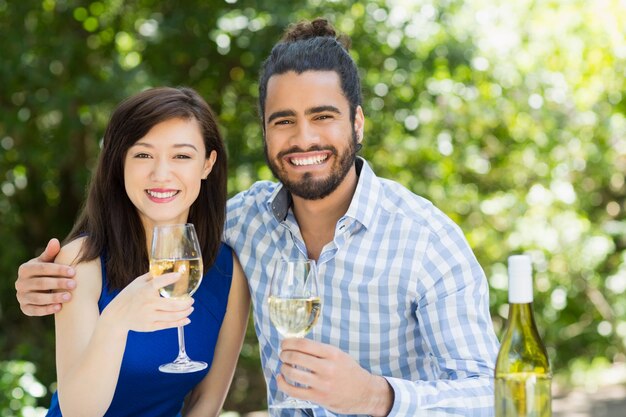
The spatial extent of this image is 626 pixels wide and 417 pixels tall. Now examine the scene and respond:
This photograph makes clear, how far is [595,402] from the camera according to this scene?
6.16 metres

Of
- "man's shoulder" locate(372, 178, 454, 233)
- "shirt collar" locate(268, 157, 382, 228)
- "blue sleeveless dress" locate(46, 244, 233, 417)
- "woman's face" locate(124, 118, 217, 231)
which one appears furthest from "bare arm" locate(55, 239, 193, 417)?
"man's shoulder" locate(372, 178, 454, 233)

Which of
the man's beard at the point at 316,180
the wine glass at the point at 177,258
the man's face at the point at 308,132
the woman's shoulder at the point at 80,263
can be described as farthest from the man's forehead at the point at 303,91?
the woman's shoulder at the point at 80,263

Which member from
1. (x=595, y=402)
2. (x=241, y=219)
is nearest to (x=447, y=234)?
(x=241, y=219)

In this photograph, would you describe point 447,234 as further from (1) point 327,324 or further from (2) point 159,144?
(2) point 159,144

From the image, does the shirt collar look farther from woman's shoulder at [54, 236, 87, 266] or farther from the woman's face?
woman's shoulder at [54, 236, 87, 266]

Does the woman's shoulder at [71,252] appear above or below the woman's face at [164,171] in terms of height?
below

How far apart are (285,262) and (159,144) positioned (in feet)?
2.66

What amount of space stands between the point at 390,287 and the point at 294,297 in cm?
66

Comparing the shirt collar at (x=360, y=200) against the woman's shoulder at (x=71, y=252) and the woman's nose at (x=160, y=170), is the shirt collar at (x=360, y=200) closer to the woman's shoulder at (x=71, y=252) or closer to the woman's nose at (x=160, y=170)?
the woman's nose at (x=160, y=170)

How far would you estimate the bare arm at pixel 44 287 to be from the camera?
2389mm

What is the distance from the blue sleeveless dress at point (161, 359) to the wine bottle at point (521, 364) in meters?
1.18

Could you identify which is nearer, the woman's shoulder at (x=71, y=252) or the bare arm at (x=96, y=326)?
the bare arm at (x=96, y=326)

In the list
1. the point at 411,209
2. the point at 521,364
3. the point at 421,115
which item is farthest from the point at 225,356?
the point at 421,115

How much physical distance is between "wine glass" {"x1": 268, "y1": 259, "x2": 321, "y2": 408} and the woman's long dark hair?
2.80ft
